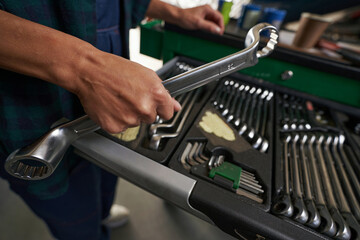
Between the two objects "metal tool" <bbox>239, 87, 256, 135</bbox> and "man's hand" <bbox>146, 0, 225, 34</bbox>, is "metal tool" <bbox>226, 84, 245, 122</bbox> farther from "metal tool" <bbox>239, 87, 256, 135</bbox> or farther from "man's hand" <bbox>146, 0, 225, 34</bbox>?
"man's hand" <bbox>146, 0, 225, 34</bbox>

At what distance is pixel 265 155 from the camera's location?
1.48 feet

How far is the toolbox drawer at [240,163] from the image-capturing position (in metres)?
0.34

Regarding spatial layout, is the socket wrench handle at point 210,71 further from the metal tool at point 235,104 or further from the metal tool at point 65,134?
the metal tool at point 235,104

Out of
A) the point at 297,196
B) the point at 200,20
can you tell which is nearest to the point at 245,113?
the point at 297,196

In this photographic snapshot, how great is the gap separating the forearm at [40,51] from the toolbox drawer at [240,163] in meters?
0.17

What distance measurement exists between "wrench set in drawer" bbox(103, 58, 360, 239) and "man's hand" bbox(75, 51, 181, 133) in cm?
14

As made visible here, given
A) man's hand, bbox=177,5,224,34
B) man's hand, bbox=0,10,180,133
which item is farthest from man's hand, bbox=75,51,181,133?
man's hand, bbox=177,5,224,34

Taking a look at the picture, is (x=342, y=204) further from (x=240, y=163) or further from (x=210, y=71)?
(x=210, y=71)

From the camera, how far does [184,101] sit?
0.58 m

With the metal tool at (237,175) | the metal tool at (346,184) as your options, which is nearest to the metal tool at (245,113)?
the metal tool at (237,175)

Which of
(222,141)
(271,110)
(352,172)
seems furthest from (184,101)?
(352,172)

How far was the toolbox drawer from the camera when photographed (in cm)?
34

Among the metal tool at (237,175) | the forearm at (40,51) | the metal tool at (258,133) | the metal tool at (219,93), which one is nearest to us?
the forearm at (40,51)

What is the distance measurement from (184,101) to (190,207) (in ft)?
1.03
